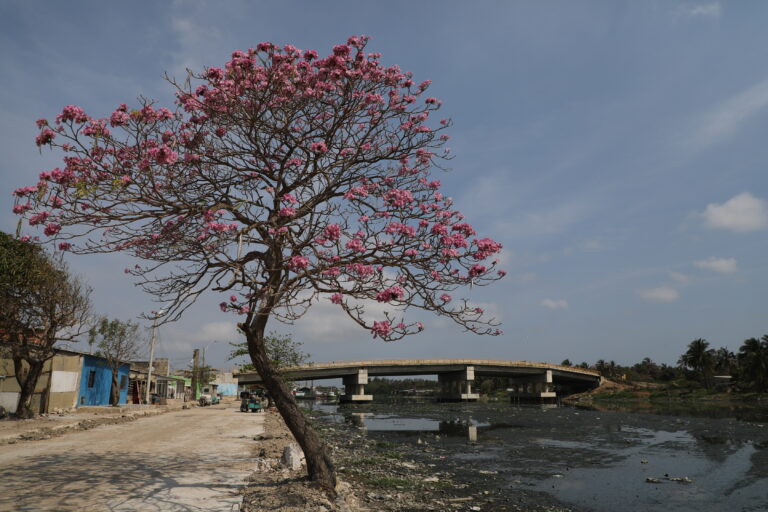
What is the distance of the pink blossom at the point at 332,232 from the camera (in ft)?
29.0

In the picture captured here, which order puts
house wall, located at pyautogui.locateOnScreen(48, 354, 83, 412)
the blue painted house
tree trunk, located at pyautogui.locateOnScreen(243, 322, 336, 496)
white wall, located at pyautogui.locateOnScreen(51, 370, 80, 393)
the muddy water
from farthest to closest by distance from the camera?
the blue painted house, white wall, located at pyautogui.locateOnScreen(51, 370, 80, 393), house wall, located at pyautogui.locateOnScreen(48, 354, 83, 412), the muddy water, tree trunk, located at pyautogui.locateOnScreen(243, 322, 336, 496)

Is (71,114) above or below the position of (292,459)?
above

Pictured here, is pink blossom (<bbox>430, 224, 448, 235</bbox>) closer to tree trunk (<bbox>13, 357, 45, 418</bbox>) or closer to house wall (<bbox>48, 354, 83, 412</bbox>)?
tree trunk (<bbox>13, 357, 45, 418</bbox>)

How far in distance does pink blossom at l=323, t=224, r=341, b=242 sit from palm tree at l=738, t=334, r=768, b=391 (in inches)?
3633

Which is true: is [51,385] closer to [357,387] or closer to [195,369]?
[195,369]

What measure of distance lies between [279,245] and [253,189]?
79.0 inches

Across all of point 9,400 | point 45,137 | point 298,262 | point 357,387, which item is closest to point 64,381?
point 9,400

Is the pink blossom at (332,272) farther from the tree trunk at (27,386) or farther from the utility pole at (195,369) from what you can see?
the utility pole at (195,369)

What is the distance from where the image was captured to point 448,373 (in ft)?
318

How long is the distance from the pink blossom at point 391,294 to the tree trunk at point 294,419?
118 inches

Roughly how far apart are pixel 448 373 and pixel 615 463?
79.8 meters

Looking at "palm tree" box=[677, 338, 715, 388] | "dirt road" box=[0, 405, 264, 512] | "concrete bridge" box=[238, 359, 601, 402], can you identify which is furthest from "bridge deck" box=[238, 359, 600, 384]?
"dirt road" box=[0, 405, 264, 512]

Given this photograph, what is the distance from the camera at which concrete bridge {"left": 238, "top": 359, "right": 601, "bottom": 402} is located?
80.8 m

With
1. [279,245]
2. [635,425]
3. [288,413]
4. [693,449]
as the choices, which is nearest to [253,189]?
[279,245]
